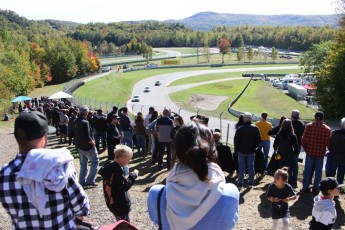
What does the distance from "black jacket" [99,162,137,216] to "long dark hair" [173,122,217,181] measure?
3.32 meters

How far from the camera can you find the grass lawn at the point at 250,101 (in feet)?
141

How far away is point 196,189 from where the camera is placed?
2598mm

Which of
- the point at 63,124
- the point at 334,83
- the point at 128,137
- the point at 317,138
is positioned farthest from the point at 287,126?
the point at 334,83

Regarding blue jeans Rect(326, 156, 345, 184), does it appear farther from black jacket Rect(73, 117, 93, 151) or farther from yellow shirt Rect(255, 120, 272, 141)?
black jacket Rect(73, 117, 93, 151)

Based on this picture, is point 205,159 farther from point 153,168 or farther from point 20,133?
point 153,168

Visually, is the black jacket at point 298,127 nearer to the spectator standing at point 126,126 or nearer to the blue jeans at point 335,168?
the blue jeans at point 335,168

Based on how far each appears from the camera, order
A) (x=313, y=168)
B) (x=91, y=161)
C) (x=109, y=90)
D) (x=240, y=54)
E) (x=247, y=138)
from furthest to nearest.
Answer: (x=240, y=54), (x=109, y=90), (x=91, y=161), (x=313, y=168), (x=247, y=138)

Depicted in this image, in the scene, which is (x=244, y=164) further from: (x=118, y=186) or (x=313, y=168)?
(x=118, y=186)

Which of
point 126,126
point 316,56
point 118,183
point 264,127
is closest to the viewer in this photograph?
point 118,183

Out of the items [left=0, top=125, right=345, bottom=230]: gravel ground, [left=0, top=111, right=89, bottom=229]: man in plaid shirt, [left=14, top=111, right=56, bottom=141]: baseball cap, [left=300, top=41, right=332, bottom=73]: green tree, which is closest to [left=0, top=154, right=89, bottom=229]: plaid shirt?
[left=0, top=111, right=89, bottom=229]: man in plaid shirt

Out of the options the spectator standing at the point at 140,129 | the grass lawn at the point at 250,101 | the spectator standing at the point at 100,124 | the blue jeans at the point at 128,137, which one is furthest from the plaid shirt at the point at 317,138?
the grass lawn at the point at 250,101

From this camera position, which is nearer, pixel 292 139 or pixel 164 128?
pixel 292 139

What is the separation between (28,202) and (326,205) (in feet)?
14.0

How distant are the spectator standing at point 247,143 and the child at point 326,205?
3.39 m
